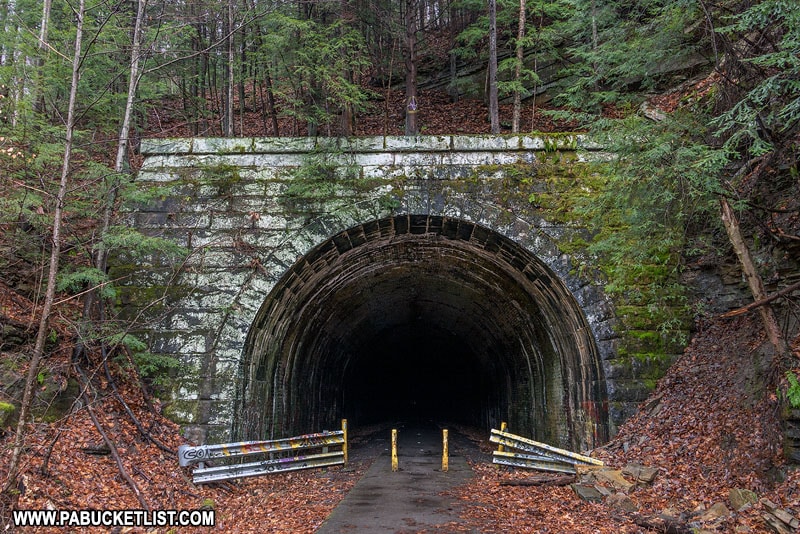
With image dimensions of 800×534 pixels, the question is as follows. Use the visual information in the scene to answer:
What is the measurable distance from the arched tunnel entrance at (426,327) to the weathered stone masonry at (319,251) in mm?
61

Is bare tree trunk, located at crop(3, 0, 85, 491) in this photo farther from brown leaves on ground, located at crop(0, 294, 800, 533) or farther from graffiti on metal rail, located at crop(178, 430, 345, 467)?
graffiti on metal rail, located at crop(178, 430, 345, 467)

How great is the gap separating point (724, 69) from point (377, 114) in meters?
13.6

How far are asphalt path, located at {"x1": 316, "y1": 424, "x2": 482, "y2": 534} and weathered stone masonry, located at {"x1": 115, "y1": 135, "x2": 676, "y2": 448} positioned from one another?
7.76ft

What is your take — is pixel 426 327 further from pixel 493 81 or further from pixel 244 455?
pixel 244 455

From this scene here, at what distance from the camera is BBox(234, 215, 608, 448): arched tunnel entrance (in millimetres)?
10094

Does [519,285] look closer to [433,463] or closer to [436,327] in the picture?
[433,463]

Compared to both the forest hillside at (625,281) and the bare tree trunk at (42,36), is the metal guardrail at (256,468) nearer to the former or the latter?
the forest hillside at (625,281)

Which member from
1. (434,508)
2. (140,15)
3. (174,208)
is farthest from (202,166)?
(434,508)

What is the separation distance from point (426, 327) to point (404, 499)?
527 inches

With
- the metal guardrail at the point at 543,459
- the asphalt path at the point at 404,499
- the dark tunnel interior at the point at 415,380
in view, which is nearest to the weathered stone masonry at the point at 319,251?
the metal guardrail at the point at 543,459

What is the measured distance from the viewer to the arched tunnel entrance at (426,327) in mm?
10094

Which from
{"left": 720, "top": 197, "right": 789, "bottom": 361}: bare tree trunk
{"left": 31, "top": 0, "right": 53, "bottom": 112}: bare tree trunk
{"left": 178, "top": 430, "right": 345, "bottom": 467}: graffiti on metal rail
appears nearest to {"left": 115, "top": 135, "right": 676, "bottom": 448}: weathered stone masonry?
{"left": 178, "top": 430, "right": 345, "bottom": 467}: graffiti on metal rail

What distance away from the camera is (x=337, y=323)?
50.1ft

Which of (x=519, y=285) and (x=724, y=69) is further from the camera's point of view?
(x=519, y=285)
